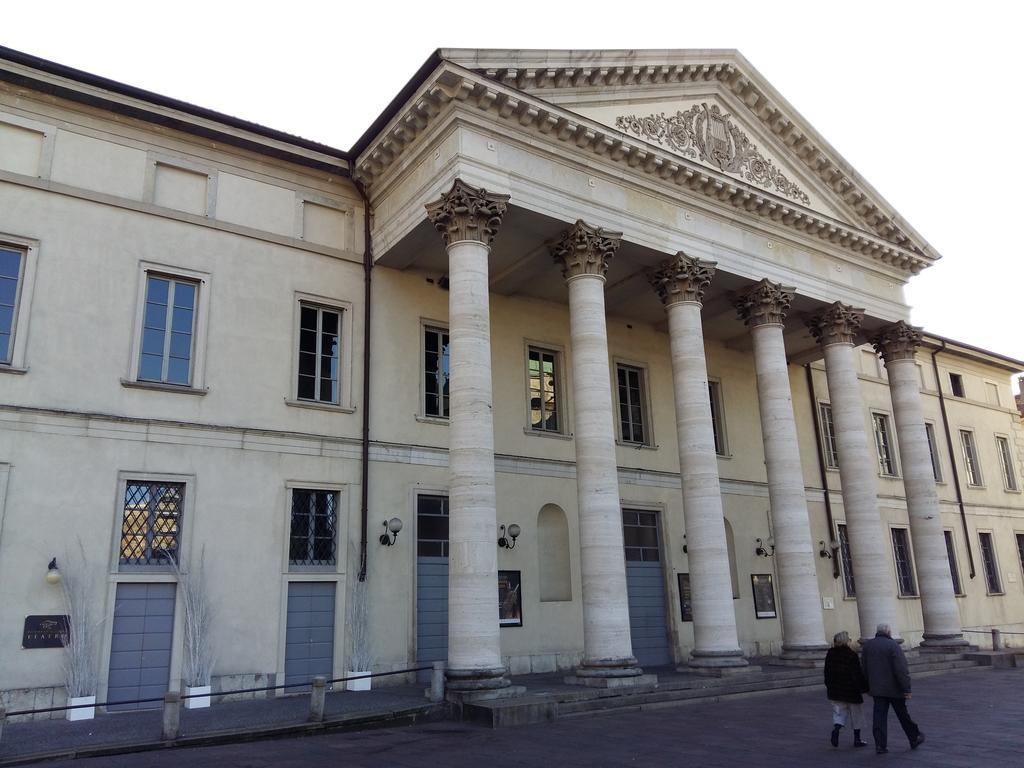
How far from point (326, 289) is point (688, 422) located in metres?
8.12

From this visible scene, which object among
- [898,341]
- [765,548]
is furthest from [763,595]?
[898,341]

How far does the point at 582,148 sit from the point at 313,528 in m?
9.43

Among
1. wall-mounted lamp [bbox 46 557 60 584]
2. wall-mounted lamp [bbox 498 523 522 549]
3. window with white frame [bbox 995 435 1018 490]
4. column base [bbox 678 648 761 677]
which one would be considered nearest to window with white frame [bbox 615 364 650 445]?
wall-mounted lamp [bbox 498 523 522 549]

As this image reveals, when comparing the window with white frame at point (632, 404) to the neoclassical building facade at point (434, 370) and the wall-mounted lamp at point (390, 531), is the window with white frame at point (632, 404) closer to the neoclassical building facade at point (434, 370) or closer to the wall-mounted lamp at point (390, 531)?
the neoclassical building facade at point (434, 370)

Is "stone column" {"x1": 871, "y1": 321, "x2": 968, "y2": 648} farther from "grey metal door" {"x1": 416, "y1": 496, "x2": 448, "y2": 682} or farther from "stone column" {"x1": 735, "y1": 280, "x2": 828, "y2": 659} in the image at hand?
"grey metal door" {"x1": 416, "y1": 496, "x2": 448, "y2": 682}

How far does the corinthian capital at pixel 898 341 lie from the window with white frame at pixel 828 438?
3.34m

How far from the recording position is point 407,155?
16.7 m

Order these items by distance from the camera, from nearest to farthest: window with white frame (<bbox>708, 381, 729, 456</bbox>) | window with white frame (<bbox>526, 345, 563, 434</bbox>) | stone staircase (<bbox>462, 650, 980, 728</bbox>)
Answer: stone staircase (<bbox>462, 650, 980, 728</bbox>) < window with white frame (<bbox>526, 345, 563, 434</bbox>) < window with white frame (<bbox>708, 381, 729, 456</bbox>)

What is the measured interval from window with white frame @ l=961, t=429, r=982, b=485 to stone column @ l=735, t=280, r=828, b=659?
49.3 ft

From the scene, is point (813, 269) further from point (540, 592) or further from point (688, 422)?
point (540, 592)

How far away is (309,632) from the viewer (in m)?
15.5

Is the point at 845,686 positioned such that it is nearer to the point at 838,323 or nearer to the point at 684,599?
the point at 684,599

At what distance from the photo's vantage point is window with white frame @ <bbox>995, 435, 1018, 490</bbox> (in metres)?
31.9

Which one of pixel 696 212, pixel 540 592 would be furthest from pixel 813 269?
pixel 540 592
